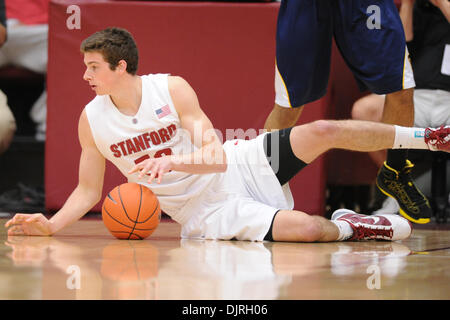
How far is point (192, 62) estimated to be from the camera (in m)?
5.23

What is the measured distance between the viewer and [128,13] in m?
5.22

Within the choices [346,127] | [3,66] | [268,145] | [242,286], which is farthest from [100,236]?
[3,66]

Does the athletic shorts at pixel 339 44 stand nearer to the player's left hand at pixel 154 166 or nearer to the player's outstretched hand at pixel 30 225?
the player's left hand at pixel 154 166

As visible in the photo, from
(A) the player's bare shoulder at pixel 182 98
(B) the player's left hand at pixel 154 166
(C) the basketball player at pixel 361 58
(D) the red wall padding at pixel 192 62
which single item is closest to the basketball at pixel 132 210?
(B) the player's left hand at pixel 154 166

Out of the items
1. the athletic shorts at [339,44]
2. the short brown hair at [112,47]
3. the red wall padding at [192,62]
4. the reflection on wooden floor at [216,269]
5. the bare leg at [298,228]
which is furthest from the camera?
the red wall padding at [192,62]

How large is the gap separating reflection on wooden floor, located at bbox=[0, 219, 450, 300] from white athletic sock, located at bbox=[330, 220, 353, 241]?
104 mm

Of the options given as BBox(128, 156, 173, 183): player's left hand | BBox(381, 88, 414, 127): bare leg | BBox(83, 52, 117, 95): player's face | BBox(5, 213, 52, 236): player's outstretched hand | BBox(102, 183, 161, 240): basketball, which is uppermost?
BBox(83, 52, 117, 95): player's face

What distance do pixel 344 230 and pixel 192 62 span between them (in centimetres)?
214

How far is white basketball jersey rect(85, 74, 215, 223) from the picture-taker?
360 centimetres

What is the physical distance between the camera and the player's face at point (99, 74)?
3.54 m

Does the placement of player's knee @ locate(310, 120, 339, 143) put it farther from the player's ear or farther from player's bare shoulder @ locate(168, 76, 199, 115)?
the player's ear

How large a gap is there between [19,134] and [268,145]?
13.1 ft

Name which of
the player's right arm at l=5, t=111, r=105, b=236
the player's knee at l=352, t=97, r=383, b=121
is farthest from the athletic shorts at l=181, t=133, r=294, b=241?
the player's knee at l=352, t=97, r=383, b=121
